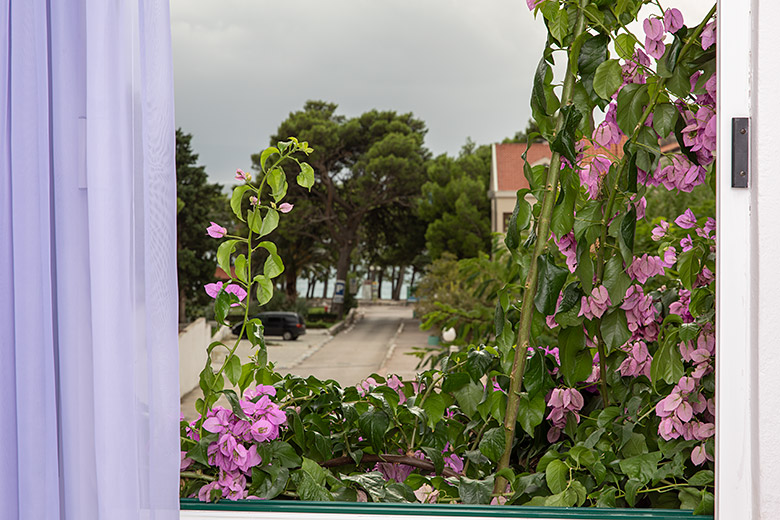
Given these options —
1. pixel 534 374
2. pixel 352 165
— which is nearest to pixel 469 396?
pixel 534 374

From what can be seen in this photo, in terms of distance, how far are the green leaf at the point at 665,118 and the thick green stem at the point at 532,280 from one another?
13 centimetres

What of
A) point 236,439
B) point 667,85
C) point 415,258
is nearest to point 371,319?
point 415,258

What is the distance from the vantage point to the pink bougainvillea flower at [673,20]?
898 mm

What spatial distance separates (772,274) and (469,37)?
280cm

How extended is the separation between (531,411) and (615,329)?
0.20 metres

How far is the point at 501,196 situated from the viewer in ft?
11.3

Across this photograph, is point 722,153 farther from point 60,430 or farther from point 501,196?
point 501,196

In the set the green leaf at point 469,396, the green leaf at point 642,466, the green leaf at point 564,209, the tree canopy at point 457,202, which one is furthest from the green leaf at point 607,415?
the tree canopy at point 457,202

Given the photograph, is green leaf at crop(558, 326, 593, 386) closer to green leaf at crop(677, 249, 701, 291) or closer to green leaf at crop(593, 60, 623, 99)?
green leaf at crop(677, 249, 701, 291)

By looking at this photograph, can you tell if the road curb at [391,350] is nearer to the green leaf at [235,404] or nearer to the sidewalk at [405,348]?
the sidewalk at [405,348]

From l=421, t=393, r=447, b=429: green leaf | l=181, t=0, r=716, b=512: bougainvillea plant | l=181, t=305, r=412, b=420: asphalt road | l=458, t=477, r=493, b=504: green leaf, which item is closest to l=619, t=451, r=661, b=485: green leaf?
l=181, t=0, r=716, b=512: bougainvillea plant

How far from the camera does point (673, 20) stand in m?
0.90

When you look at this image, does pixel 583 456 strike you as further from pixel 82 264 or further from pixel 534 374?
pixel 82 264

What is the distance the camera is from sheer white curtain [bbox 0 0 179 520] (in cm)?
72
